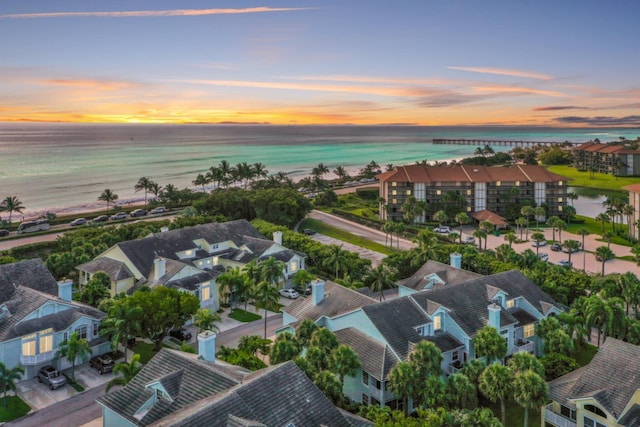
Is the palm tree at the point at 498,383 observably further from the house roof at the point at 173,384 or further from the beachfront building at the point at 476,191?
the beachfront building at the point at 476,191

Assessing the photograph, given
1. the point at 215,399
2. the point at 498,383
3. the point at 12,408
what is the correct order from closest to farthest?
the point at 215,399
the point at 498,383
the point at 12,408

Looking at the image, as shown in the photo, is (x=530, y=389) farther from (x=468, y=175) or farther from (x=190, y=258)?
(x=468, y=175)

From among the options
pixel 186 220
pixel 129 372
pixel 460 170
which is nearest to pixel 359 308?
pixel 129 372

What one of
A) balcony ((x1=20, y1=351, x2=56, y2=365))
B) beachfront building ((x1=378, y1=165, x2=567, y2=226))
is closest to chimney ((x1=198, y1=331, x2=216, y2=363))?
balcony ((x1=20, y1=351, x2=56, y2=365))

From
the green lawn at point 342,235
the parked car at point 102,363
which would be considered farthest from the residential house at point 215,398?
the green lawn at point 342,235

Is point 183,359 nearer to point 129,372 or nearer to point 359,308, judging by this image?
point 129,372

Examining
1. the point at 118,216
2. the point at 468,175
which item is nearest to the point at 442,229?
the point at 468,175
